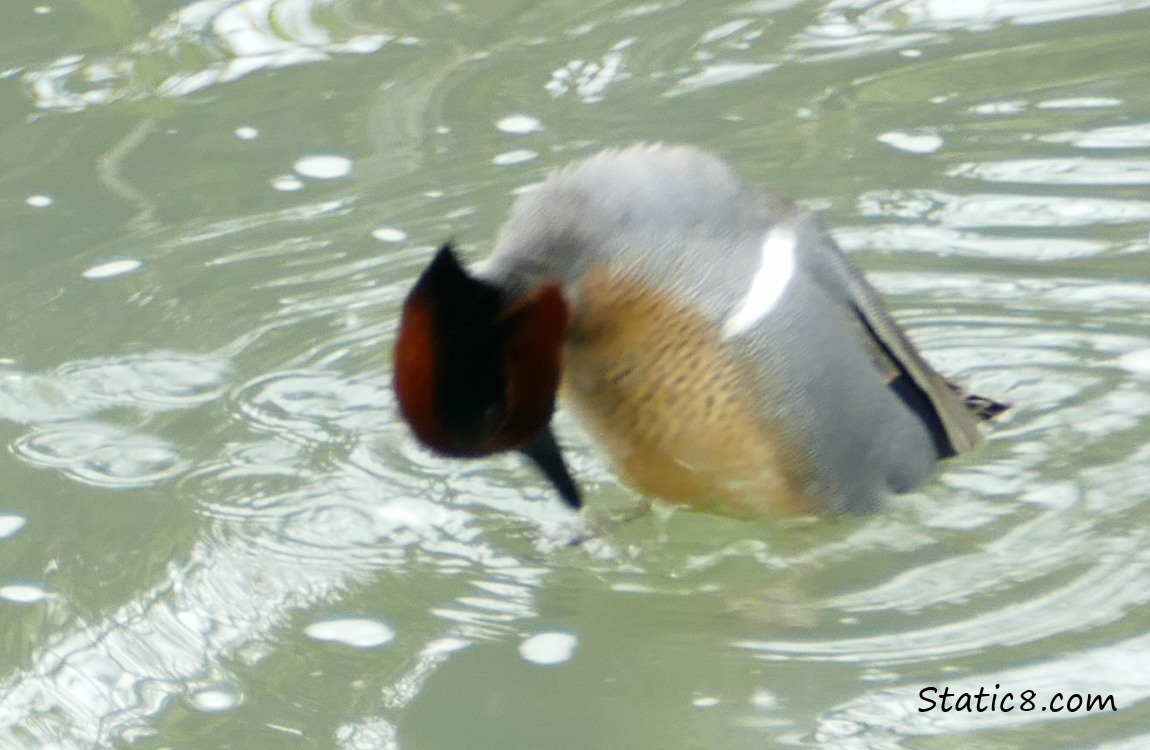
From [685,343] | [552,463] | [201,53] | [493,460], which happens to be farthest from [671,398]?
[201,53]

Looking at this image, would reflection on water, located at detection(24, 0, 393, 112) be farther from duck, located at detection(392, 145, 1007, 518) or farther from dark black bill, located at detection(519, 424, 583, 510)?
dark black bill, located at detection(519, 424, 583, 510)

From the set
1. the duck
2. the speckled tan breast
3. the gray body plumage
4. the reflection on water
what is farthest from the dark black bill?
the reflection on water

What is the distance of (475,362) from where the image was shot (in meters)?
3.59

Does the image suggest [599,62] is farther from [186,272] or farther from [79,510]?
[79,510]

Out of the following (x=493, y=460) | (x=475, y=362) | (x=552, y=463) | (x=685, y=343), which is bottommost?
(x=493, y=460)

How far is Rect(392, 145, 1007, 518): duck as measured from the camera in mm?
3824

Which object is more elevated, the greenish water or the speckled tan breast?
the speckled tan breast

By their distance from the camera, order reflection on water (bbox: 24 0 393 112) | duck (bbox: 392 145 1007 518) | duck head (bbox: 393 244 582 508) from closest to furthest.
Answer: duck head (bbox: 393 244 582 508) < duck (bbox: 392 145 1007 518) < reflection on water (bbox: 24 0 393 112)

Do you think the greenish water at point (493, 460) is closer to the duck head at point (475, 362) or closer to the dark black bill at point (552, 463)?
the dark black bill at point (552, 463)

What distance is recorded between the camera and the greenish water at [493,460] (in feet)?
11.6

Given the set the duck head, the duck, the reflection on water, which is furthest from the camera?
the reflection on water

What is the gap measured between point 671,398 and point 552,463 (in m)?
0.32

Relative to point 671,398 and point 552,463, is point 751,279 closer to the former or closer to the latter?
point 671,398

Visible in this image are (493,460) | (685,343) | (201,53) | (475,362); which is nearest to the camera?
(475,362)
